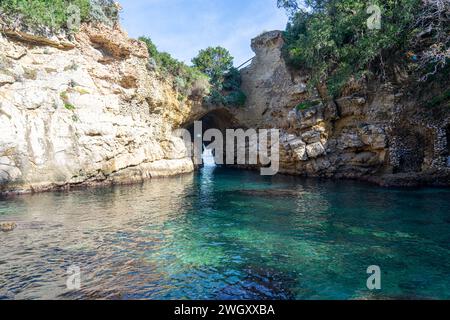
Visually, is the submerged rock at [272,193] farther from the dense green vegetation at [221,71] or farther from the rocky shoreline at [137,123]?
the dense green vegetation at [221,71]

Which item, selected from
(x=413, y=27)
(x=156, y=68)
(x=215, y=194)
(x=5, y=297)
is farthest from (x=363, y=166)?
(x=5, y=297)

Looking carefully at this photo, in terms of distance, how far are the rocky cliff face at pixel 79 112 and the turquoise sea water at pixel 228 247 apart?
3350mm

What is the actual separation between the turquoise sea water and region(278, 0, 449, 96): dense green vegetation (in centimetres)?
1011

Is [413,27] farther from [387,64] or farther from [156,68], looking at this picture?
[156,68]

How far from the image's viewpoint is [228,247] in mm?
8586

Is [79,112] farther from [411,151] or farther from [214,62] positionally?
[411,151]

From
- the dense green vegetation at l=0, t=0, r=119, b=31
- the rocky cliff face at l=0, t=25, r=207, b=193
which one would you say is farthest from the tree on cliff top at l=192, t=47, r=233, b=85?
the dense green vegetation at l=0, t=0, r=119, b=31

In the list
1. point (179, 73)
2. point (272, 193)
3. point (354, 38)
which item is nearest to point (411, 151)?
point (354, 38)

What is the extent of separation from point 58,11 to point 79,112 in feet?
21.3

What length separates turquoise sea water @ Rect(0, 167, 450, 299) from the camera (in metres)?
6.12

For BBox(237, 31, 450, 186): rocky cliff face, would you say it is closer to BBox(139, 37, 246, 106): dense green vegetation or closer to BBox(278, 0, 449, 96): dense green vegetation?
BBox(278, 0, 449, 96): dense green vegetation

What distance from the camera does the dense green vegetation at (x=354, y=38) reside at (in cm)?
1850

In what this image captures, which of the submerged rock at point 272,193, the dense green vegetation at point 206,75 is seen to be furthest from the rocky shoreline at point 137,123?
the submerged rock at point 272,193
